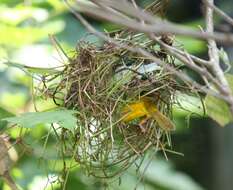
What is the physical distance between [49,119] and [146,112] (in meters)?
0.17

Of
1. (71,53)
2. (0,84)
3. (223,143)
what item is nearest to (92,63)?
(71,53)

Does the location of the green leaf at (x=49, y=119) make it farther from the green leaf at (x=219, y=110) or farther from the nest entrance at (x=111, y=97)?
the green leaf at (x=219, y=110)

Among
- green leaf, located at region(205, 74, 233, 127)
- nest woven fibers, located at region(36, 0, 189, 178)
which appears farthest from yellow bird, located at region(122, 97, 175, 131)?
green leaf, located at region(205, 74, 233, 127)

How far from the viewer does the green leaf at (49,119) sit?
1083 millimetres

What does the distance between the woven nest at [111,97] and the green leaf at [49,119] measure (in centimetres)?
4

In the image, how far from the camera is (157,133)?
3.95 feet

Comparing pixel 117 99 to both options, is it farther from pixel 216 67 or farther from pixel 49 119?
pixel 216 67

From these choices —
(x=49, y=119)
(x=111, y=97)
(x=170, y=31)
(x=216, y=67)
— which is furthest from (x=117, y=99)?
(x=170, y=31)

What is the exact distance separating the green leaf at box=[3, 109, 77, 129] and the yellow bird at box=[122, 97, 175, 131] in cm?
10

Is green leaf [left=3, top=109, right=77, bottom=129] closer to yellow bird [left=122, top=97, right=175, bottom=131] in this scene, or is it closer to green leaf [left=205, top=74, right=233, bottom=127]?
yellow bird [left=122, top=97, right=175, bottom=131]

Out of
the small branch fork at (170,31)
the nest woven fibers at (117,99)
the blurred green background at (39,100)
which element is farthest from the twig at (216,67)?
the blurred green background at (39,100)

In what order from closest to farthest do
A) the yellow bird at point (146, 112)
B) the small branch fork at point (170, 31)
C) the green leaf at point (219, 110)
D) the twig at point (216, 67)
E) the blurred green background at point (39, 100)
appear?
the small branch fork at point (170, 31), the twig at point (216, 67), the green leaf at point (219, 110), the yellow bird at point (146, 112), the blurred green background at point (39, 100)

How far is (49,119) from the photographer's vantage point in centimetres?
109

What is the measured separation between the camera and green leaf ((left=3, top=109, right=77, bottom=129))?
3.55 feet
